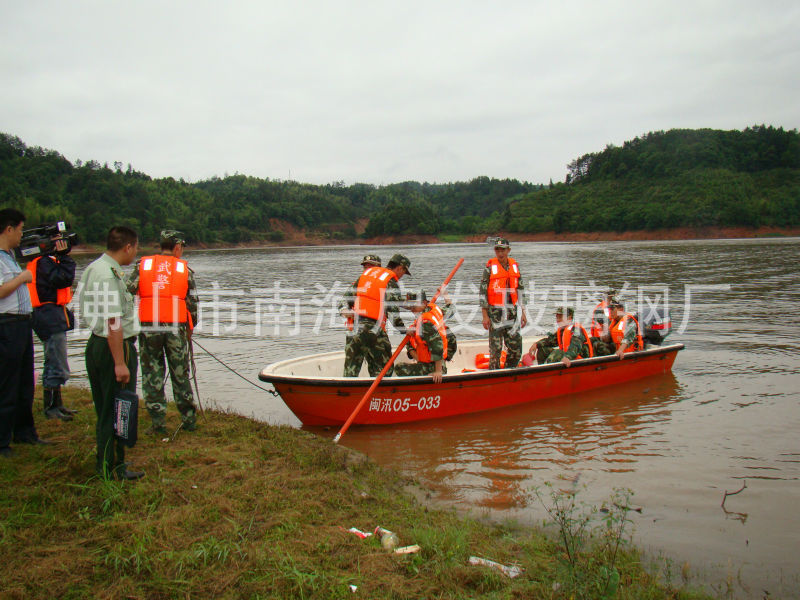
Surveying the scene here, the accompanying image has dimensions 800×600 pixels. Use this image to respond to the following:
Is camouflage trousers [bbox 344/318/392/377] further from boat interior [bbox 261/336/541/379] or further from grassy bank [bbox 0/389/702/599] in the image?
grassy bank [bbox 0/389/702/599]

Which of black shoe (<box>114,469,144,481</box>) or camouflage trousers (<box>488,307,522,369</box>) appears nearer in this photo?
black shoe (<box>114,469,144,481</box>)

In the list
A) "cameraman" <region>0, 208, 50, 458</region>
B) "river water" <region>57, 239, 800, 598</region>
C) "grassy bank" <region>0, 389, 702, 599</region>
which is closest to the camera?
"grassy bank" <region>0, 389, 702, 599</region>

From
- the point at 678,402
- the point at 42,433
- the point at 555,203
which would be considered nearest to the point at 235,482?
the point at 42,433

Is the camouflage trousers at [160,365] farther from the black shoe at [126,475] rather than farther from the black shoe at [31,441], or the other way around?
the black shoe at [126,475]

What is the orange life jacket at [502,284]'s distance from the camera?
28.0ft

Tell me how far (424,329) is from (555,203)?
335 ft

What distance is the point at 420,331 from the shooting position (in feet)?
23.0

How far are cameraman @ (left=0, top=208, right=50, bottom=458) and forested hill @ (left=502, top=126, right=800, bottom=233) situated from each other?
81.9 meters

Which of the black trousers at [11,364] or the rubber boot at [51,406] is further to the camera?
the rubber boot at [51,406]

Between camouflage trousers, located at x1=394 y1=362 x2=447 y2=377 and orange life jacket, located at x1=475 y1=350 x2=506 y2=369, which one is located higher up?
camouflage trousers, located at x1=394 y1=362 x2=447 y2=377

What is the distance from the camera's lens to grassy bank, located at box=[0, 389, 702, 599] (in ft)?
10.1

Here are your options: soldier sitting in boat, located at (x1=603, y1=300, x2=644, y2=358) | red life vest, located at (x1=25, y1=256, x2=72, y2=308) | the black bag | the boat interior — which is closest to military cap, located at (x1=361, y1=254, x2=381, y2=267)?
the boat interior

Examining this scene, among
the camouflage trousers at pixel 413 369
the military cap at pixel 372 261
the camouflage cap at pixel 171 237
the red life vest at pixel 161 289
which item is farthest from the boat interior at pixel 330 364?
the camouflage cap at pixel 171 237

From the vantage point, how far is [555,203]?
104 metres
